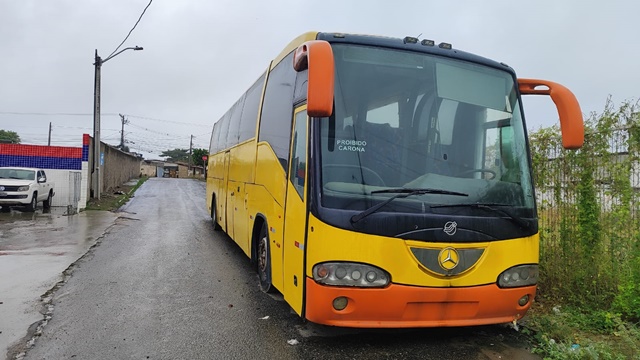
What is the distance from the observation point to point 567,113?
419 cm

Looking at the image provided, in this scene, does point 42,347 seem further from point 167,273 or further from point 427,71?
point 427,71

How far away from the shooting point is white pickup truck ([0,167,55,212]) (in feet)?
47.4

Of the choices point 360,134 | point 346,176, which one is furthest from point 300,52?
point 346,176

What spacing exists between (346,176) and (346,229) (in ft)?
1.54

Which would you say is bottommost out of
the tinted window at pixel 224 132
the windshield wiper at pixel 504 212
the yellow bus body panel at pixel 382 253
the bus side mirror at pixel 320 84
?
the yellow bus body panel at pixel 382 253

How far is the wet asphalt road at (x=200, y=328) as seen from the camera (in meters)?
3.86

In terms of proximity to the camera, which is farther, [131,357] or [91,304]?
[91,304]

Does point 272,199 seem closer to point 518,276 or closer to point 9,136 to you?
point 518,276

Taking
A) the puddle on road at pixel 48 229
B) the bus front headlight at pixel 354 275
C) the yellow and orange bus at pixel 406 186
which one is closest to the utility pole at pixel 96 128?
the puddle on road at pixel 48 229

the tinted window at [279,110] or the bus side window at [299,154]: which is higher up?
the tinted window at [279,110]

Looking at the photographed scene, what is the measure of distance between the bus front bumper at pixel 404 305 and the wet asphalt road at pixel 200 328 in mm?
417

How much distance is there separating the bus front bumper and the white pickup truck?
48.8ft

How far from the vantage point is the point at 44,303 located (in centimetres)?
519

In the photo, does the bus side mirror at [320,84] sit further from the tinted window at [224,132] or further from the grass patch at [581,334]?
the tinted window at [224,132]
